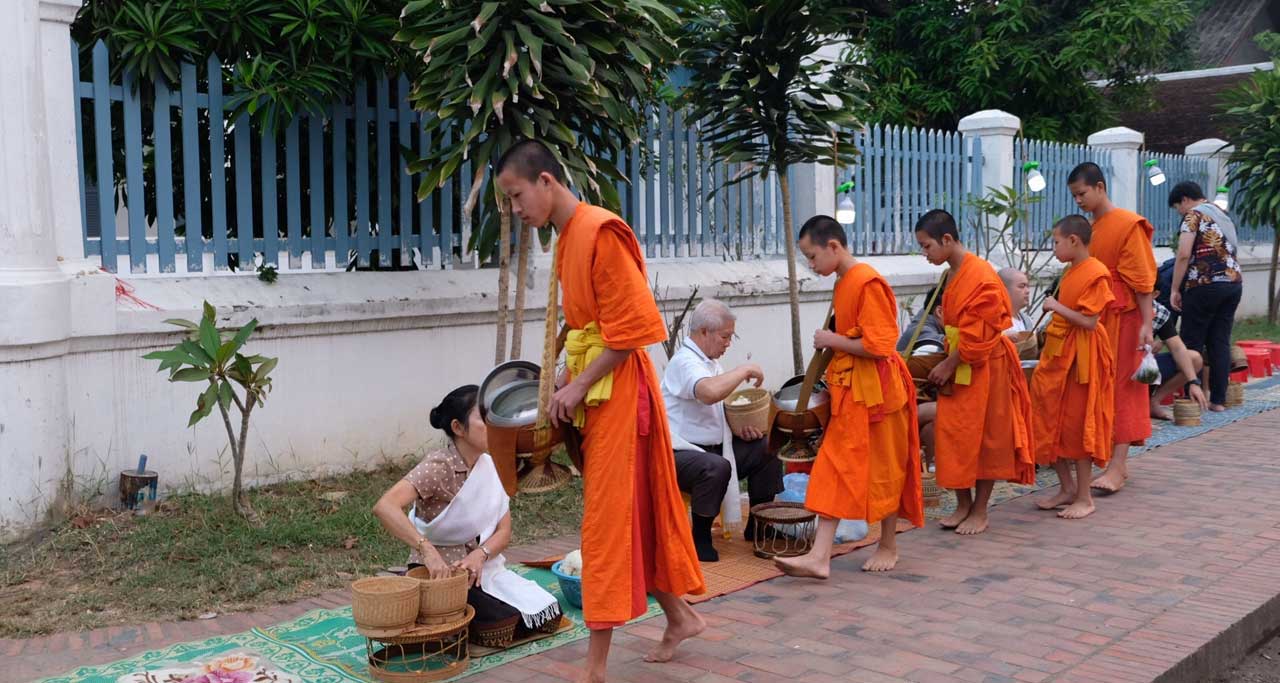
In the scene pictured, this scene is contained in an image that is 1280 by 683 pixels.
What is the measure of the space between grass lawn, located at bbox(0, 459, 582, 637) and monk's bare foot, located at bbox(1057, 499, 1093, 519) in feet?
8.55

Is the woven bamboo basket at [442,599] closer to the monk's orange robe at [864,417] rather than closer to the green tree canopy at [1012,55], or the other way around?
the monk's orange robe at [864,417]

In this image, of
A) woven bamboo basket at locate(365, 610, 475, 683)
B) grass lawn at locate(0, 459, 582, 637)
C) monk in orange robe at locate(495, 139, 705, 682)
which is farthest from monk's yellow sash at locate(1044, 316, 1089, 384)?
woven bamboo basket at locate(365, 610, 475, 683)

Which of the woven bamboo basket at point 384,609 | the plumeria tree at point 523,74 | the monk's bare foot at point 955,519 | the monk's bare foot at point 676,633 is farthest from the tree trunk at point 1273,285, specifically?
the woven bamboo basket at point 384,609

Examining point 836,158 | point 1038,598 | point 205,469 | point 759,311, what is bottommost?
point 1038,598

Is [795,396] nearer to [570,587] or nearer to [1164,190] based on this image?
[570,587]

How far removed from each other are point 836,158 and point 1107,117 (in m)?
11.0

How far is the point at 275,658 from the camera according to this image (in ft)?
13.2

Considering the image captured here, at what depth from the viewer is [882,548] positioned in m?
5.31

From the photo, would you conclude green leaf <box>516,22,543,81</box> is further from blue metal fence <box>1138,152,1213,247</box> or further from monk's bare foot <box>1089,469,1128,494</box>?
blue metal fence <box>1138,152,1213,247</box>

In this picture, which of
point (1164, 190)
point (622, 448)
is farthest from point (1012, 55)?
point (622, 448)

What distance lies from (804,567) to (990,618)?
819mm

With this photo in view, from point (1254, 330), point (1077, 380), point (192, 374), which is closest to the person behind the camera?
point (192, 374)

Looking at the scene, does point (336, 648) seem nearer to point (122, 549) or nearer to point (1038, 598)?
point (122, 549)

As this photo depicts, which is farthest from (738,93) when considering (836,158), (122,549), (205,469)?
(122,549)
